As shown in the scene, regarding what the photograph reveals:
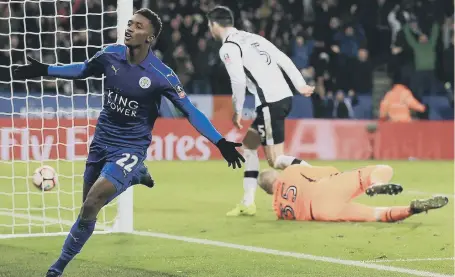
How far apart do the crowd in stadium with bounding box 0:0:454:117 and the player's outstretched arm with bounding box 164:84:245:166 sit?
1359 cm

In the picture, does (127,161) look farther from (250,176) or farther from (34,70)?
(250,176)

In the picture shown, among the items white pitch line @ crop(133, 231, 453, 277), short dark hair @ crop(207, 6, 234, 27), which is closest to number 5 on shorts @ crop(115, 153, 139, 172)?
white pitch line @ crop(133, 231, 453, 277)

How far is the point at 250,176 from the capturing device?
1141cm

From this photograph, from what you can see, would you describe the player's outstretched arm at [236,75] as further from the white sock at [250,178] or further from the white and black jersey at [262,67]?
the white sock at [250,178]

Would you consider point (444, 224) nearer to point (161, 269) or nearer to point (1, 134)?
point (161, 269)

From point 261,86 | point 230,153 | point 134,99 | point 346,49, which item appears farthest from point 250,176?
point 346,49

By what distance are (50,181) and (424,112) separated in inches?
539

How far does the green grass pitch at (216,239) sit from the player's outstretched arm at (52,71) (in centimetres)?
137

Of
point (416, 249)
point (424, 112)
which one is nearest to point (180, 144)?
point (424, 112)

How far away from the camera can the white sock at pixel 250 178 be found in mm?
11336

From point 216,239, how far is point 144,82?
2594mm

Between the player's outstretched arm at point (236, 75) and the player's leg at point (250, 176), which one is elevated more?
the player's outstretched arm at point (236, 75)

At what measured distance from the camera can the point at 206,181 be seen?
15.6 meters

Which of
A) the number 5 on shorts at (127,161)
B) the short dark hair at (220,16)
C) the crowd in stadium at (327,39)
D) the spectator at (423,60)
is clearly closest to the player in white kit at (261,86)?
the short dark hair at (220,16)
